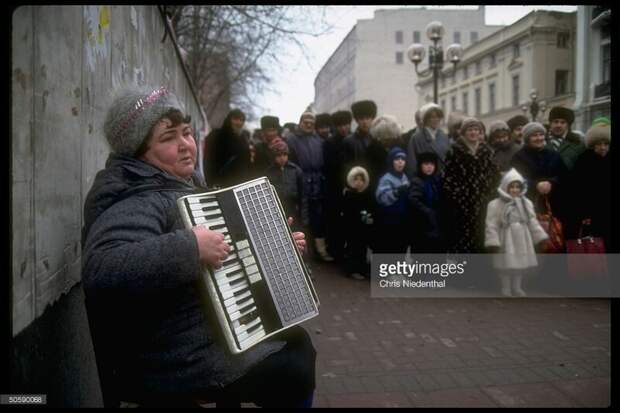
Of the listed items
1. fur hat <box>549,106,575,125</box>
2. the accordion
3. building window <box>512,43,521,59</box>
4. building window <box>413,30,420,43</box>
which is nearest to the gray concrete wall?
the accordion

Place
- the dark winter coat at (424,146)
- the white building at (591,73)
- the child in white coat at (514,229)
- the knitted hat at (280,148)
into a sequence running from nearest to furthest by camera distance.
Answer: the child in white coat at (514,229), the dark winter coat at (424,146), the knitted hat at (280,148), the white building at (591,73)

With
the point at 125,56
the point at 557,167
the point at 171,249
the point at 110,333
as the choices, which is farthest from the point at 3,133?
the point at 557,167

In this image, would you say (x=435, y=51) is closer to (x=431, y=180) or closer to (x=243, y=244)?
(x=431, y=180)

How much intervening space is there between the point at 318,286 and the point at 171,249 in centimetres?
470

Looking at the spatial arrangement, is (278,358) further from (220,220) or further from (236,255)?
(220,220)

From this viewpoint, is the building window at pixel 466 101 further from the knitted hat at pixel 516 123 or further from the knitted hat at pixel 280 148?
the knitted hat at pixel 280 148

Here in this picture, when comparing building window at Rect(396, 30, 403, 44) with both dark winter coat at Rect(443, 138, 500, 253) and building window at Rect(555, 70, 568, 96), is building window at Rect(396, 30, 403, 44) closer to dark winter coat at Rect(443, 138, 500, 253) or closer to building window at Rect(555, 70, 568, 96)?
building window at Rect(555, 70, 568, 96)

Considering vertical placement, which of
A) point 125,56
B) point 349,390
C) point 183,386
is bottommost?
point 349,390

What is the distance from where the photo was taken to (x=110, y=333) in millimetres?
1867

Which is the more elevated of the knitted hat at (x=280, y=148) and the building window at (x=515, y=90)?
the building window at (x=515, y=90)

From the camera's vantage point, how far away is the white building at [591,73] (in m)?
22.9

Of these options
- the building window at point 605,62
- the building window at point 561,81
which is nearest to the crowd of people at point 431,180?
the building window at point 605,62

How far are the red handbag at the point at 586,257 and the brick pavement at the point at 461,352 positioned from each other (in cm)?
28

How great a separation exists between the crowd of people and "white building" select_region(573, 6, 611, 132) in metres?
18.4
